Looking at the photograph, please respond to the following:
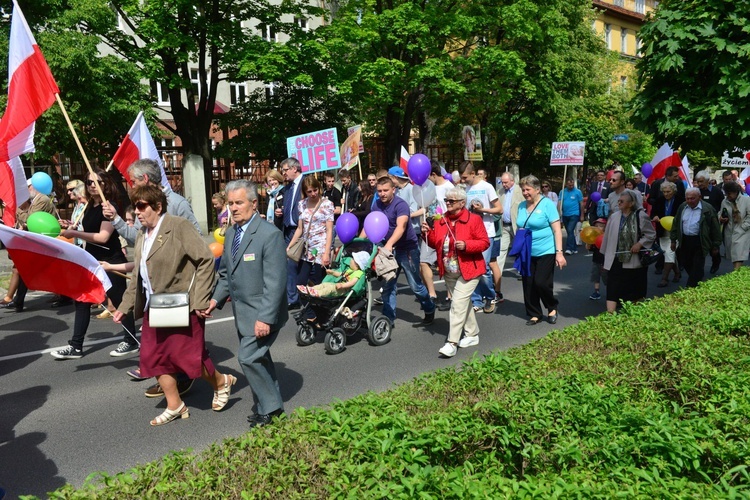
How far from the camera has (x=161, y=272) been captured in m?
5.46

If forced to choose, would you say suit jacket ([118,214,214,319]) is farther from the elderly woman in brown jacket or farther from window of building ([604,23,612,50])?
window of building ([604,23,612,50])

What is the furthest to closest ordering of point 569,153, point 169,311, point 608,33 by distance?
point 608,33, point 569,153, point 169,311

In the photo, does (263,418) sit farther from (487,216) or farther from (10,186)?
(487,216)

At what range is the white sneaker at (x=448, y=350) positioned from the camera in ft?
24.3

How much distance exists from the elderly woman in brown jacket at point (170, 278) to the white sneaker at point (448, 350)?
272 centimetres

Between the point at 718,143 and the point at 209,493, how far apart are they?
23.9 ft

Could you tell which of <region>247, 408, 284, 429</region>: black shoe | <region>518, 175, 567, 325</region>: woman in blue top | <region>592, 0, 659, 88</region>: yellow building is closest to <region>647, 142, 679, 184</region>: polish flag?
<region>518, 175, 567, 325</region>: woman in blue top

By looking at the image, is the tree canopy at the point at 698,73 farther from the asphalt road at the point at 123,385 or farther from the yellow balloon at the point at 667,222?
the yellow balloon at the point at 667,222

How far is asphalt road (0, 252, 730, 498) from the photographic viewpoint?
16.7 feet

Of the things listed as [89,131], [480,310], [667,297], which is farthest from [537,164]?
[667,297]

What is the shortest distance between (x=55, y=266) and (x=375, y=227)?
3.59 meters

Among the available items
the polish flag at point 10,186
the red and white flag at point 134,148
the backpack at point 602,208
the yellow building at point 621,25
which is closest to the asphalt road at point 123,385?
the polish flag at point 10,186

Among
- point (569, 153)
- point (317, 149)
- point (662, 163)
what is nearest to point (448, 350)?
point (317, 149)

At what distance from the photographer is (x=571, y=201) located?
1650 cm
